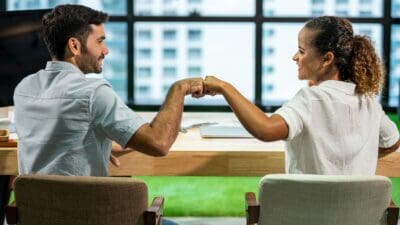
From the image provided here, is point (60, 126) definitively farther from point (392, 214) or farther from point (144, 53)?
point (144, 53)

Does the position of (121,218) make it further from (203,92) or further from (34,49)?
(34,49)

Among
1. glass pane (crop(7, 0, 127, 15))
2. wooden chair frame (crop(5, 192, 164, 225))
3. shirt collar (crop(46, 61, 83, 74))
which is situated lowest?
wooden chair frame (crop(5, 192, 164, 225))

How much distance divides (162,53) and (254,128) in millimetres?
4016

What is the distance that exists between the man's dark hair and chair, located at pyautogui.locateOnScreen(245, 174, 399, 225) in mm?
686

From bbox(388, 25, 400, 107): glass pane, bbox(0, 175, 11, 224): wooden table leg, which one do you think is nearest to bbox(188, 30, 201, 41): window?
bbox(388, 25, 400, 107): glass pane

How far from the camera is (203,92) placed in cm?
231

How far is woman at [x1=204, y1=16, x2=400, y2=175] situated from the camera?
6.88 ft

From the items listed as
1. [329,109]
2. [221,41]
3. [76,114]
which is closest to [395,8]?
[221,41]

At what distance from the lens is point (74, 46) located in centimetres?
217

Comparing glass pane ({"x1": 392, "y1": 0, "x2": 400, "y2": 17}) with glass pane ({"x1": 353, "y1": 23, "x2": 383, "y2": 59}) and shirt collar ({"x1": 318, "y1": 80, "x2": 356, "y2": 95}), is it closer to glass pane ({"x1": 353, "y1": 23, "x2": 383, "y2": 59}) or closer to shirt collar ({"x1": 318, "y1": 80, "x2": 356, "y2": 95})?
glass pane ({"x1": 353, "y1": 23, "x2": 383, "y2": 59})

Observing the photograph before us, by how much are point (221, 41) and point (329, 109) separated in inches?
150

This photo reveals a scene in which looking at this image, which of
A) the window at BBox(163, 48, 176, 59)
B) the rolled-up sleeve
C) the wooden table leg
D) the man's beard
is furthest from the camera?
the window at BBox(163, 48, 176, 59)

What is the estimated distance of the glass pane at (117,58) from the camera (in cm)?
583

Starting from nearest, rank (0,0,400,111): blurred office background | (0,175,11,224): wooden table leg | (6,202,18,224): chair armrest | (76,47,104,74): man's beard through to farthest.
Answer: (6,202,18,224): chair armrest
(76,47,104,74): man's beard
(0,175,11,224): wooden table leg
(0,0,400,111): blurred office background
